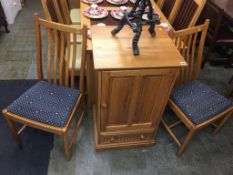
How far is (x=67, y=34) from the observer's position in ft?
4.54

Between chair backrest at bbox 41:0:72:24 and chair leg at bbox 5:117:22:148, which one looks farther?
chair backrest at bbox 41:0:72:24

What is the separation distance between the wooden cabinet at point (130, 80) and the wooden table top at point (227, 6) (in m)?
1.04

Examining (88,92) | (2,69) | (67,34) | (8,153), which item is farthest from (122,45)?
(2,69)

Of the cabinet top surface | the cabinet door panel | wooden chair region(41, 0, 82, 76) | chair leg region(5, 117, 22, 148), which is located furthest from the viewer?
wooden chair region(41, 0, 82, 76)

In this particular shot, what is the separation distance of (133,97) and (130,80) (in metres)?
0.15

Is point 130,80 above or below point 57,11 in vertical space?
below

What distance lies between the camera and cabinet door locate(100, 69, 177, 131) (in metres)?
1.17

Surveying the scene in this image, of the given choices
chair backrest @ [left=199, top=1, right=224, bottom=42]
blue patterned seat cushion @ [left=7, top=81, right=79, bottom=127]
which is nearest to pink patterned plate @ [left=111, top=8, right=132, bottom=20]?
blue patterned seat cushion @ [left=7, top=81, right=79, bottom=127]

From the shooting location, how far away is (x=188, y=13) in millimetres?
1804

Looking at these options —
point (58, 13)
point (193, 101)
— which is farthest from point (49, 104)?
point (193, 101)

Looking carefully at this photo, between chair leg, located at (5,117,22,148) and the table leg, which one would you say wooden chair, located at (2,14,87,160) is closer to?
chair leg, located at (5,117,22,148)

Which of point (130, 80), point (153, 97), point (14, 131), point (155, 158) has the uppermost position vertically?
point (130, 80)

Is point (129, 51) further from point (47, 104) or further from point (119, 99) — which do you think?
point (47, 104)

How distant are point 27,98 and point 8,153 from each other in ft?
1.73
